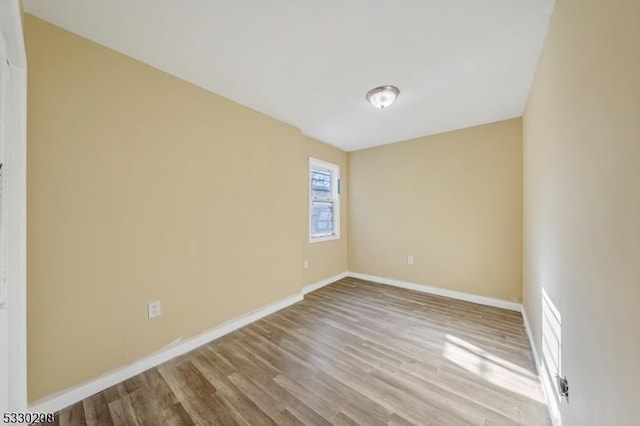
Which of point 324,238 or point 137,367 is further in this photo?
point 324,238

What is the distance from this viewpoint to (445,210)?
3365mm

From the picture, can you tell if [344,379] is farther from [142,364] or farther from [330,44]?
[330,44]

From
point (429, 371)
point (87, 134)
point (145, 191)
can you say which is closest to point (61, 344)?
point (145, 191)

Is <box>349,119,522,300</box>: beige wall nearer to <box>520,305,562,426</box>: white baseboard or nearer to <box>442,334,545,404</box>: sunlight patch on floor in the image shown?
<box>520,305,562,426</box>: white baseboard

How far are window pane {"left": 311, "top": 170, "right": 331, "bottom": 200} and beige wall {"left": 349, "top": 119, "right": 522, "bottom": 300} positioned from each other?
481 mm

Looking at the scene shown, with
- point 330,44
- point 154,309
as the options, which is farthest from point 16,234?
point 330,44

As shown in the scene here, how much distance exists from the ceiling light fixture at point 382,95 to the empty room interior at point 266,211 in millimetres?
43

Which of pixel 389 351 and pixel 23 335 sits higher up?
pixel 23 335

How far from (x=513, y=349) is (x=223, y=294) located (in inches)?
104

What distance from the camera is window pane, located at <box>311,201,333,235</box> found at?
3854 mm

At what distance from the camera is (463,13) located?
53.8 inches

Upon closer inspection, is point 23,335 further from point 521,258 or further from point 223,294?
point 521,258

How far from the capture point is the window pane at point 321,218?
3854 millimetres

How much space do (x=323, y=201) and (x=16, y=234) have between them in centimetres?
321
